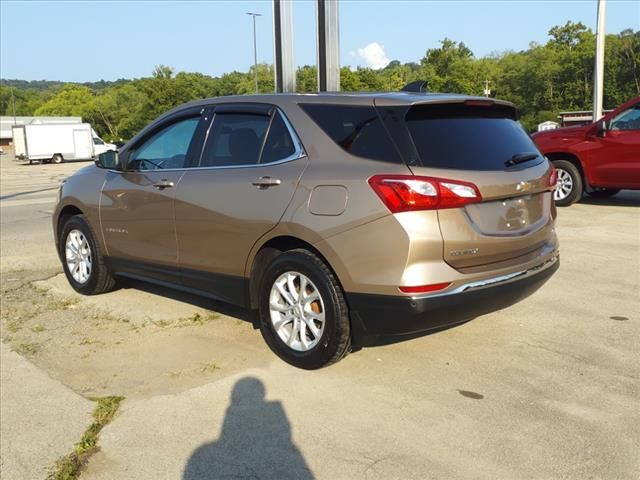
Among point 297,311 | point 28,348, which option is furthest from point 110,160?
point 297,311

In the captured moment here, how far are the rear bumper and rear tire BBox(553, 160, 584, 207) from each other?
6948 millimetres

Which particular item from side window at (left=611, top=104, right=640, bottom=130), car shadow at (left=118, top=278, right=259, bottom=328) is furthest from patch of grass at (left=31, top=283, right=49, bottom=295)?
side window at (left=611, top=104, right=640, bottom=130)

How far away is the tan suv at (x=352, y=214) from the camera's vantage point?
356 centimetres

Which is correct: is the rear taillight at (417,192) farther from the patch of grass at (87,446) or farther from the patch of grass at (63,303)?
the patch of grass at (63,303)

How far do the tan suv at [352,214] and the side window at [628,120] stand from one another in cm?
611

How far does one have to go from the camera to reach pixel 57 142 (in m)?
41.8

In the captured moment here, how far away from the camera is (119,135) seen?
81.8 meters

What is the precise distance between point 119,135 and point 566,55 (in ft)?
180

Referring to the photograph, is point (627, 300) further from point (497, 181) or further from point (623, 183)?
point (623, 183)

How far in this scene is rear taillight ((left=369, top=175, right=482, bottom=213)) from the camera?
11.5 feet

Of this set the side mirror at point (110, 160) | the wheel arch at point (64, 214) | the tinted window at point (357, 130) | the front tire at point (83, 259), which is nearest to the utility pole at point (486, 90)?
the wheel arch at point (64, 214)

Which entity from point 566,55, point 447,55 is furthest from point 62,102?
point 566,55

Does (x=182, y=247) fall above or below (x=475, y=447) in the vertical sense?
above

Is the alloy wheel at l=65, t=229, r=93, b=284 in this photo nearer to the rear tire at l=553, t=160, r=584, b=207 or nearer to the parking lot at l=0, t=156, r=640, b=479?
the parking lot at l=0, t=156, r=640, b=479
